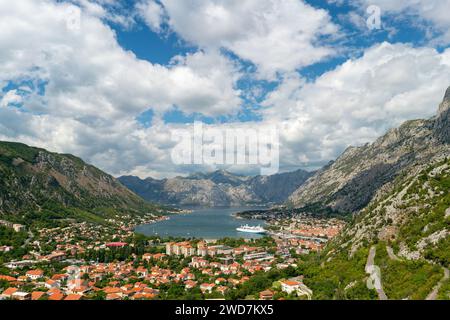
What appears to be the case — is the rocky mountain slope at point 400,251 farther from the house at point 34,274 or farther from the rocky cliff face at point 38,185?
the rocky cliff face at point 38,185

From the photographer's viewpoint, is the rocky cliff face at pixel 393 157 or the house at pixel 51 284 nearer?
the house at pixel 51 284

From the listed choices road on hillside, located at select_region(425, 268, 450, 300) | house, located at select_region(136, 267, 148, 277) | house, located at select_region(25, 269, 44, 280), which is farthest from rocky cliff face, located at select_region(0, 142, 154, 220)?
road on hillside, located at select_region(425, 268, 450, 300)

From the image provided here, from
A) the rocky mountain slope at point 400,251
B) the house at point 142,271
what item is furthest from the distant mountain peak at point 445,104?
the house at point 142,271

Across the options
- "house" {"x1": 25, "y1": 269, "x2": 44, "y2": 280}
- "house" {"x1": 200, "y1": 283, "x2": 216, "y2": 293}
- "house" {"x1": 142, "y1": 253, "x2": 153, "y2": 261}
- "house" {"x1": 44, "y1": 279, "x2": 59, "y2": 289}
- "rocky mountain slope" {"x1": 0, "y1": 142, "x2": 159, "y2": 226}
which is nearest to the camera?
"house" {"x1": 200, "y1": 283, "x2": 216, "y2": 293}

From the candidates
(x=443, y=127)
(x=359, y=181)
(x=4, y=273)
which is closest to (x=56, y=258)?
(x=4, y=273)

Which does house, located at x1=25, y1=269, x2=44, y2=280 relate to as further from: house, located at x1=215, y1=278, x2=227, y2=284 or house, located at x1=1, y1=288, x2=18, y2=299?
house, located at x1=215, y1=278, x2=227, y2=284

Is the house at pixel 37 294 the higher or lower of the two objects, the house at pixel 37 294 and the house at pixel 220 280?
the lower

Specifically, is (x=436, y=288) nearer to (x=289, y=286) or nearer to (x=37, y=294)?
(x=289, y=286)
